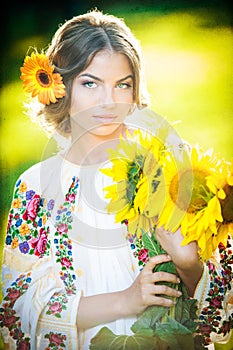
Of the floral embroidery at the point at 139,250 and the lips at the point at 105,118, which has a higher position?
the lips at the point at 105,118

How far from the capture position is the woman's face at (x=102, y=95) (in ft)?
6.51

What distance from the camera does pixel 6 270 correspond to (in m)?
2.01

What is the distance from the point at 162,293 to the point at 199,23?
84 centimetres

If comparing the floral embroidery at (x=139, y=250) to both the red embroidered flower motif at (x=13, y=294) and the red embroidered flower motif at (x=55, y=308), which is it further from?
the red embroidered flower motif at (x=13, y=294)

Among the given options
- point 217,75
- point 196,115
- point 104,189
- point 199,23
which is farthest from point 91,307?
point 199,23

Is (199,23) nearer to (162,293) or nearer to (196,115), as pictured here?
(196,115)

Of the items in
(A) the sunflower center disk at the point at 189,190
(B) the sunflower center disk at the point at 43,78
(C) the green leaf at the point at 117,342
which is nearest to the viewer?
(A) the sunflower center disk at the point at 189,190

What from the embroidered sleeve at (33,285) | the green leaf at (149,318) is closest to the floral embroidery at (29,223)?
the embroidered sleeve at (33,285)

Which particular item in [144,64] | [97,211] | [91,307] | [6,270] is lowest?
[91,307]

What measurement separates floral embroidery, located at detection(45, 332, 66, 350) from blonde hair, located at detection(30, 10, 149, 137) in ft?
1.98

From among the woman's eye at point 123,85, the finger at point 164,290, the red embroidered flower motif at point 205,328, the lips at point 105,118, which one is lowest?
the red embroidered flower motif at point 205,328

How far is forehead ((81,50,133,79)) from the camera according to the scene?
78.0 inches

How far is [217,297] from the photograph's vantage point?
199 centimetres

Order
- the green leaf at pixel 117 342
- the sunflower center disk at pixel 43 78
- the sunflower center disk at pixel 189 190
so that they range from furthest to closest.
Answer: the sunflower center disk at pixel 43 78 < the green leaf at pixel 117 342 < the sunflower center disk at pixel 189 190
